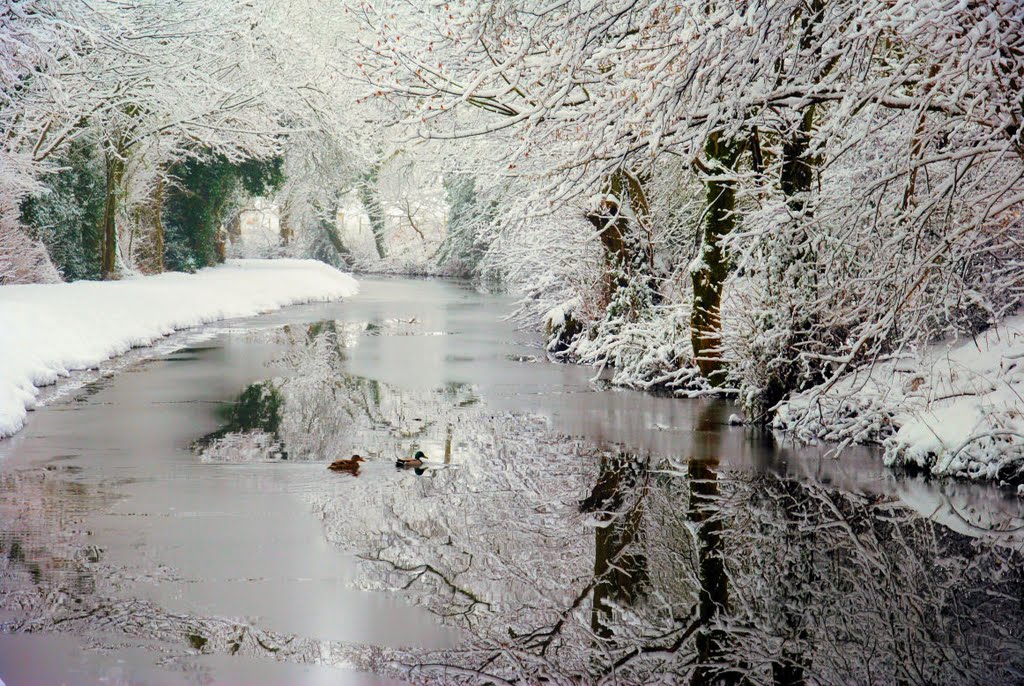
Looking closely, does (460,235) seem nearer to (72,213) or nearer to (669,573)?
(72,213)

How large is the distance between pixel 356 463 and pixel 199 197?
2920cm

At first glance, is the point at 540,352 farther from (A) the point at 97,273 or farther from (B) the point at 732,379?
(A) the point at 97,273

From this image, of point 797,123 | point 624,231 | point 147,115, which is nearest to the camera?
point 797,123

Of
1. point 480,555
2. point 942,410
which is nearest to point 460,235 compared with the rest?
point 942,410

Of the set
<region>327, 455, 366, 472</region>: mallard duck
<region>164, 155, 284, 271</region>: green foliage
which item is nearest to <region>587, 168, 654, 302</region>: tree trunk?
<region>327, 455, 366, 472</region>: mallard duck

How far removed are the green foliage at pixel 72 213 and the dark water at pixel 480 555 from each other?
13.7m

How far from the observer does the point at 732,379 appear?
15.1 meters

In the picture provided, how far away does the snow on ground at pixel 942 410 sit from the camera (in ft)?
31.9

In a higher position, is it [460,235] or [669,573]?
[460,235]

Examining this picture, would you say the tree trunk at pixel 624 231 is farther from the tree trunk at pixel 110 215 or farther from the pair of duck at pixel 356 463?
the tree trunk at pixel 110 215

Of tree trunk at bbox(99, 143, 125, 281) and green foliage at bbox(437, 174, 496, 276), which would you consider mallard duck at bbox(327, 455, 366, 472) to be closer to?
tree trunk at bbox(99, 143, 125, 281)

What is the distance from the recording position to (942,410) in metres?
10.5

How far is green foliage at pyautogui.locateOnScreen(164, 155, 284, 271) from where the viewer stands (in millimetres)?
36031

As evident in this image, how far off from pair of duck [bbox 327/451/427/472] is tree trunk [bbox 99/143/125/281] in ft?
70.3
